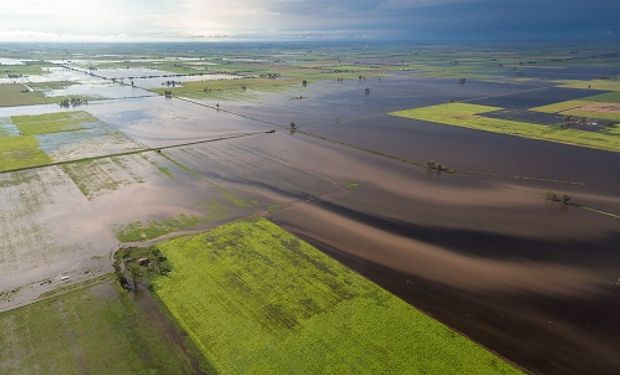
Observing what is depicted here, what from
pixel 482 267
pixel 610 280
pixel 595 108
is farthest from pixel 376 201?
pixel 595 108

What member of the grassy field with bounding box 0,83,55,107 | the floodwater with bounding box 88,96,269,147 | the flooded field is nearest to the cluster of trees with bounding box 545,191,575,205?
the flooded field

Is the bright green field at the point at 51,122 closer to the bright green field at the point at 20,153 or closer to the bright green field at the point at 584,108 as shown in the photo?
the bright green field at the point at 20,153

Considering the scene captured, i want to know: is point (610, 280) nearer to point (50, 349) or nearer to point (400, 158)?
point (400, 158)

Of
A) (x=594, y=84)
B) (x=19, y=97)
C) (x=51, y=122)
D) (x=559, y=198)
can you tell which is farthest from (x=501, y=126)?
(x=19, y=97)

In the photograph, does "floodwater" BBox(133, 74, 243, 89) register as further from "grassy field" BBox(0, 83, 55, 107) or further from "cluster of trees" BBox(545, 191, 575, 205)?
"cluster of trees" BBox(545, 191, 575, 205)

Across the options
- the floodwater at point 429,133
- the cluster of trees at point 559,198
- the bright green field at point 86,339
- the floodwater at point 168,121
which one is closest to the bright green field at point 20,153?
the floodwater at point 168,121
